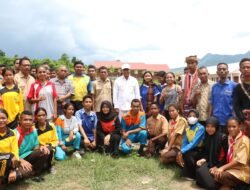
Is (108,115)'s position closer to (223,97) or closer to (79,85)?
(79,85)

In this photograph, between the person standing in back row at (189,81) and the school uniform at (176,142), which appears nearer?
the school uniform at (176,142)

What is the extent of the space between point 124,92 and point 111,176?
2624mm

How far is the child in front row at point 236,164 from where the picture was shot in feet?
15.6

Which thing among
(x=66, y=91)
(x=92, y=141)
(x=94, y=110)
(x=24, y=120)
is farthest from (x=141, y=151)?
(x=24, y=120)

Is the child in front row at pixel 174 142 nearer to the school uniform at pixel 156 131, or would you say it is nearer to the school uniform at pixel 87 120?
the school uniform at pixel 156 131

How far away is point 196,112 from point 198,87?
777 millimetres

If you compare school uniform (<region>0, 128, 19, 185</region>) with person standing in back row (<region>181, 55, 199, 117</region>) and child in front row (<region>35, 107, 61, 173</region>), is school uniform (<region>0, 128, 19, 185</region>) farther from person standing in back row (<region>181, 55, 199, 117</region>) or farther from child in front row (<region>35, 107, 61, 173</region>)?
person standing in back row (<region>181, 55, 199, 117</region>)

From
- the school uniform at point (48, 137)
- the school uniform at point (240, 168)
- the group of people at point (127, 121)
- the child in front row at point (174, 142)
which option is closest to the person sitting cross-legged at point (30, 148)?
the group of people at point (127, 121)

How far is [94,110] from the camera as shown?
8.04 meters

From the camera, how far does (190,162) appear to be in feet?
18.4

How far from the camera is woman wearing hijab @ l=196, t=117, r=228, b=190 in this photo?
16.7 feet

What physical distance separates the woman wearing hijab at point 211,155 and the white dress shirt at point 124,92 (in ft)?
8.76

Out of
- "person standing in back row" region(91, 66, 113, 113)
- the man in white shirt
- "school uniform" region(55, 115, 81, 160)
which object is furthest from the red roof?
"school uniform" region(55, 115, 81, 160)

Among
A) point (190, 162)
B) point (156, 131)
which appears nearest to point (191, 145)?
point (190, 162)
